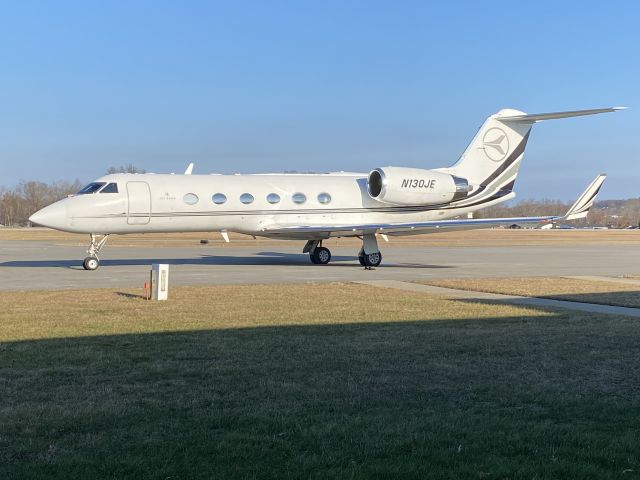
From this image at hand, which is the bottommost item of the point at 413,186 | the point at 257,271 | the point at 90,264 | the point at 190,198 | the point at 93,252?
the point at 257,271

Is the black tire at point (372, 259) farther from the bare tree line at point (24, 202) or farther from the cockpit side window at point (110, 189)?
the bare tree line at point (24, 202)

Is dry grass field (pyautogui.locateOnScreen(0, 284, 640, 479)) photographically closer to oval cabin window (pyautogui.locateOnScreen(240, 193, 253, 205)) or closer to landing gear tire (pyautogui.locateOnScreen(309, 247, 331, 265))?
oval cabin window (pyautogui.locateOnScreen(240, 193, 253, 205))

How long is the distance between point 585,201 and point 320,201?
948cm

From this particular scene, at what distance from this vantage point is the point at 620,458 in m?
4.62

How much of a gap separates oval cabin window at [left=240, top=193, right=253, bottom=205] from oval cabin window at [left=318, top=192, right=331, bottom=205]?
281 centimetres

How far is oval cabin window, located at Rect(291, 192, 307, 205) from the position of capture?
84.3 ft

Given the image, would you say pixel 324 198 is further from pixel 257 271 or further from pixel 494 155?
pixel 494 155

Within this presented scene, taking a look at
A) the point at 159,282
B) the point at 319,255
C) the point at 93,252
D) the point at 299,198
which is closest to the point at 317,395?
the point at 159,282

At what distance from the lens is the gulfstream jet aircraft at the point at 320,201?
22906mm

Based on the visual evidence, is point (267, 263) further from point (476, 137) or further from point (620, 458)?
point (620, 458)

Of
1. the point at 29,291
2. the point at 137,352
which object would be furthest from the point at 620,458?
the point at 29,291

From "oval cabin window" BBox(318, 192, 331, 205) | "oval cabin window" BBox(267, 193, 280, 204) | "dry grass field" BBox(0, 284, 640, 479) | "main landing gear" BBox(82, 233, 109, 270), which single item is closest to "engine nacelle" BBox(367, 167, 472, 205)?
"oval cabin window" BBox(318, 192, 331, 205)

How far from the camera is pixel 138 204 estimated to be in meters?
23.0

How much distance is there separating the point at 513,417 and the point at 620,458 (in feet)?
3.63
